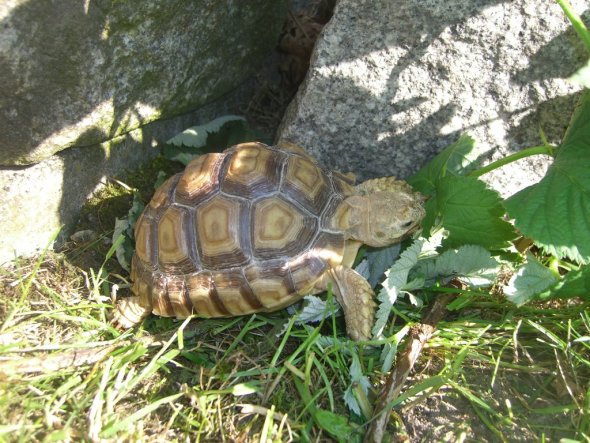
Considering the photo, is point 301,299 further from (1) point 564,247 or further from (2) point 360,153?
(1) point 564,247

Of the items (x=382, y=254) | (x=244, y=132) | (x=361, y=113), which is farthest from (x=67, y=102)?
(x=382, y=254)

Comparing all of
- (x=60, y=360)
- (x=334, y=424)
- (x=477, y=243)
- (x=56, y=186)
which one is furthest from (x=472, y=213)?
(x=56, y=186)

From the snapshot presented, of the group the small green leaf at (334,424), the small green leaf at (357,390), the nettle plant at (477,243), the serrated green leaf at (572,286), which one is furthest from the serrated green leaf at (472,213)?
the small green leaf at (334,424)

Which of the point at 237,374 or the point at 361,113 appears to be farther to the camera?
the point at 361,113

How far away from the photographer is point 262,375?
2.08 metres

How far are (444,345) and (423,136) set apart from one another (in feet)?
3.03

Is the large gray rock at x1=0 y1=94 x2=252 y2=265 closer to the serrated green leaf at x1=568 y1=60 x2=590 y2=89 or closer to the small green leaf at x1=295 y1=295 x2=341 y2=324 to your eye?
the small green leaf at x1=295 y1=295 x2=341 y2=324

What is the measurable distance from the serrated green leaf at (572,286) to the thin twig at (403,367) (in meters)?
0.39

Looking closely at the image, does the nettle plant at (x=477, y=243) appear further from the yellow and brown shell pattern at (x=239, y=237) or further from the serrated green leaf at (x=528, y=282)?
the yellow and brown shell pattern at (x=239, y=237)

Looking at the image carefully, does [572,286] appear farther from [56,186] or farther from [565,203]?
[56,186]

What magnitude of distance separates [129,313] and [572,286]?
1.78m

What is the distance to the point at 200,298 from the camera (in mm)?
2195

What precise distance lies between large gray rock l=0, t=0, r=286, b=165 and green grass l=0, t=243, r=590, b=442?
24.0 inches

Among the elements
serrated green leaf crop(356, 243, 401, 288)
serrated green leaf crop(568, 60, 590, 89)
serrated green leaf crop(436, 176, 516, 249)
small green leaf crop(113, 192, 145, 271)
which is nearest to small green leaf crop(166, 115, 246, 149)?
small green leaf crop(113, 192, 145, 271)
